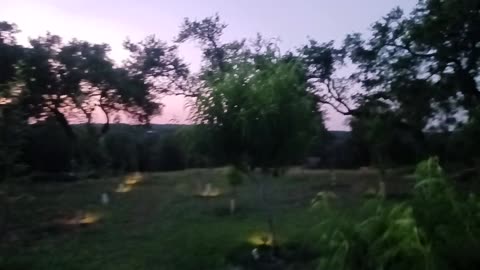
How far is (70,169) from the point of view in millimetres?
24203

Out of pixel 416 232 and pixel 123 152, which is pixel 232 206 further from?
pixel 416 232

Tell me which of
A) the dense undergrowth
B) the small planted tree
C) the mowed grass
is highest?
the small planted tree

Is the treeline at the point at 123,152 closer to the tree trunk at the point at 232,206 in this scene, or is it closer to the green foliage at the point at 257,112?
the tree trunk at the point at 232,206

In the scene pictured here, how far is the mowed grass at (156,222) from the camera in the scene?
37.4 ft

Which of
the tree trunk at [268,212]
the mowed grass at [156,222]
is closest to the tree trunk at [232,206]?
the mowed grass at [156,222]

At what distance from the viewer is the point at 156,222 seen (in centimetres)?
1444

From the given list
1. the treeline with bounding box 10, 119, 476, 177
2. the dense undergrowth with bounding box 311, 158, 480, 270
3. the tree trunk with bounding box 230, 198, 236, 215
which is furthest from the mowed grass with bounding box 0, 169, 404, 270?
the dense undergrowth with bounding box 311, 158, 480, 270

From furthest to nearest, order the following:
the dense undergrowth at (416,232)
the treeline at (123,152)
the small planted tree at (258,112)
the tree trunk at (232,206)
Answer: the treeline at (123,152) → the tree trunk at (232,206) → the small planted tree at (258,112) → the dense undergrowth at (416,232)

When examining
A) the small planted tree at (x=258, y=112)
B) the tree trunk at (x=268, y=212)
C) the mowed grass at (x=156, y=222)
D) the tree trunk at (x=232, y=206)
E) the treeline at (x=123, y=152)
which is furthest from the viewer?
the treeline at (x=123, y=152)

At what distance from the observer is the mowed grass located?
449 inches

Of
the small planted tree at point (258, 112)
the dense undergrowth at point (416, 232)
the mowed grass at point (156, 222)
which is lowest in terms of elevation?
the mowed grass at point (156, 222)

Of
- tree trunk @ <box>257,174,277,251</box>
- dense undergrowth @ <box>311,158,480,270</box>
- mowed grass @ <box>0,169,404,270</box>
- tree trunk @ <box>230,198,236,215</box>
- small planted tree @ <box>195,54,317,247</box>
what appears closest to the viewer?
dense undergrowth @ <box>311,158,480,270</box>

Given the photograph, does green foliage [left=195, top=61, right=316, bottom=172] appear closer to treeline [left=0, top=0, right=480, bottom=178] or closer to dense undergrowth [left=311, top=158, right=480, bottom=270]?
treeline [left=0, top=0, right=480, bottom=178]

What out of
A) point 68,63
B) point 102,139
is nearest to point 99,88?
point 68,63
